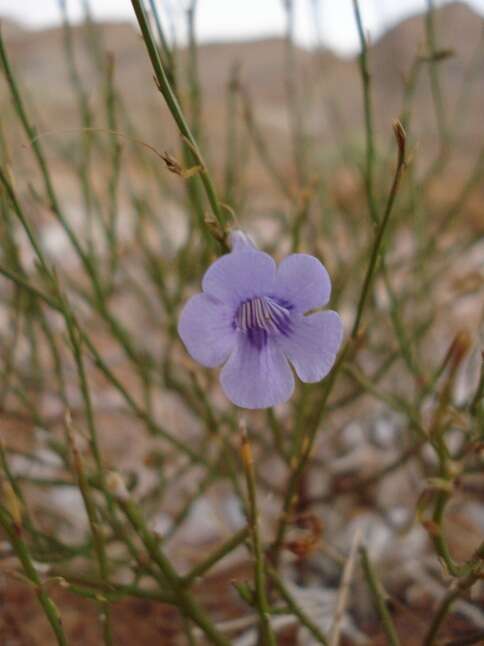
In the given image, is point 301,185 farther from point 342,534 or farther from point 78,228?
point 78,228

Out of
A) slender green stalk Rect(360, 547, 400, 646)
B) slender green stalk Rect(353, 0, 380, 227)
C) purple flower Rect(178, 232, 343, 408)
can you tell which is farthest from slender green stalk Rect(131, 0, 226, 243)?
slender green stalk Rect(360, 547, 400, 646)

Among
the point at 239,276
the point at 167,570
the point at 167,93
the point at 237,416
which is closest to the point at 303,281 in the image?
the point at 239,276

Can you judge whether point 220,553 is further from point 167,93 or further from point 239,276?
point 167,93

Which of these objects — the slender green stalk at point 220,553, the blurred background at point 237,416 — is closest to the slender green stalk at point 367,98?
the blurred background at point 237,416

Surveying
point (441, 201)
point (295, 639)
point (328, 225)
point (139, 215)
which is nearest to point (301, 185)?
point (328, 225)

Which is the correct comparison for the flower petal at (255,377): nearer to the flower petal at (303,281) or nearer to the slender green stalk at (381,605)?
the flower petal at (303,281)
